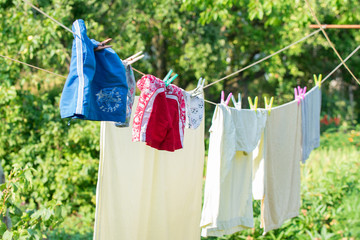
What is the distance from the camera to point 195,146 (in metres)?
3.13

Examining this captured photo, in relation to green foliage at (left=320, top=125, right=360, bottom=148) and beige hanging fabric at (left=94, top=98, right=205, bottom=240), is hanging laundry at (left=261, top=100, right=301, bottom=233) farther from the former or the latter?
green foliage at (left=320, top=125, right=360, bottom=148)

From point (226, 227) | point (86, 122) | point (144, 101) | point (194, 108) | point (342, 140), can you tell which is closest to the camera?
point (144, 101)

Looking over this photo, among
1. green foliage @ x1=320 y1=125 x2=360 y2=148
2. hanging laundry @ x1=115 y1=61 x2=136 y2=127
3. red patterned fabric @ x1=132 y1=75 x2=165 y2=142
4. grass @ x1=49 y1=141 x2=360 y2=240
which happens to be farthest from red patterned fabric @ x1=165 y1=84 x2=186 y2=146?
green foliage @ x1=320 y1=125 x2=360 y2=148

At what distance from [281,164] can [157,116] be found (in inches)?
58.2

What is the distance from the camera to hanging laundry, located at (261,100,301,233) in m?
3.32

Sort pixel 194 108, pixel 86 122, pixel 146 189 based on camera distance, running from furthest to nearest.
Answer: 1. pixel 86 122
2. pixel 146 189
3. pixel 194 108

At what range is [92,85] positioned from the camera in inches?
79.8

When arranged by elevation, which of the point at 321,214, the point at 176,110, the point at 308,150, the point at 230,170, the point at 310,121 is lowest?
the point at 321,214

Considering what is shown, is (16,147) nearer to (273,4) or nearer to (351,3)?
(273,4)

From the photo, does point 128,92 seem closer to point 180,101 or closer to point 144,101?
point 144,101

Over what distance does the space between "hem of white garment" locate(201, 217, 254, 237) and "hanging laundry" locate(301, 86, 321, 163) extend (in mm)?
920

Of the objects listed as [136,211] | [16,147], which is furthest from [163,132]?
[16,147]

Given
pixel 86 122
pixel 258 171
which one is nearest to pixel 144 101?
pixel 258 171

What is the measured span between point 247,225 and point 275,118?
838mm
